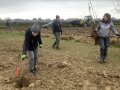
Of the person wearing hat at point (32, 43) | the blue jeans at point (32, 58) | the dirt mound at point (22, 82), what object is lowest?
the dirt mound at point (22, 82)

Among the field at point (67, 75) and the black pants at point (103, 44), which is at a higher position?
the black pants at point (103, 44)

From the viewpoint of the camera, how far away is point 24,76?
11.8 m

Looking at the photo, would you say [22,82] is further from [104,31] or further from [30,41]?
[104,31]

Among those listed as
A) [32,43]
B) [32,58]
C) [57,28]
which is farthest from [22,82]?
[57,28]

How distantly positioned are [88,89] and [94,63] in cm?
348

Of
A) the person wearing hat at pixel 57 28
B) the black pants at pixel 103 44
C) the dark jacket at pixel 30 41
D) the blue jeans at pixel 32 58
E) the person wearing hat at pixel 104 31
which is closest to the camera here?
the dark jacket at pixel 30 41

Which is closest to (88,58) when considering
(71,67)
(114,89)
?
(71,67)

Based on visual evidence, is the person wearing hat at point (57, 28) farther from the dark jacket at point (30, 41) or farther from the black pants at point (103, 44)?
the dark jacket at point (30, 41)

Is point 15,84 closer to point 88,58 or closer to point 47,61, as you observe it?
point 47,61

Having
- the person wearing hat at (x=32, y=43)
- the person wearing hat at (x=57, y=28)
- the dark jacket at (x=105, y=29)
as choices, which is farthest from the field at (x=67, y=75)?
the person wearing hat at (x=57, y=28)

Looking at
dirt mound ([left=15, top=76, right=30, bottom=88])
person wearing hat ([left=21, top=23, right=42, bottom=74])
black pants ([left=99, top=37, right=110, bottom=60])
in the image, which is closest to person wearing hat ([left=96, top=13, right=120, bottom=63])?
black pants ([left=99, top=37, right=110, bottom=60])

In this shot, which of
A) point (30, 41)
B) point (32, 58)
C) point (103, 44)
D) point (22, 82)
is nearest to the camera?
point (22, 82)

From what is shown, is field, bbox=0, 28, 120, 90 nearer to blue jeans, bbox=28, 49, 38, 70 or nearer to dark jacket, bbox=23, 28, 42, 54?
blue jeans, bbox=28, 49, 38, 70

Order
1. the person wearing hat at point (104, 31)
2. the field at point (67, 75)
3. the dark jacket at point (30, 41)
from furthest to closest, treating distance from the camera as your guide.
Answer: the person wearing hat at point (104, 31) → the dark jacket at point (30, 41) → the field at point (67, 75)
